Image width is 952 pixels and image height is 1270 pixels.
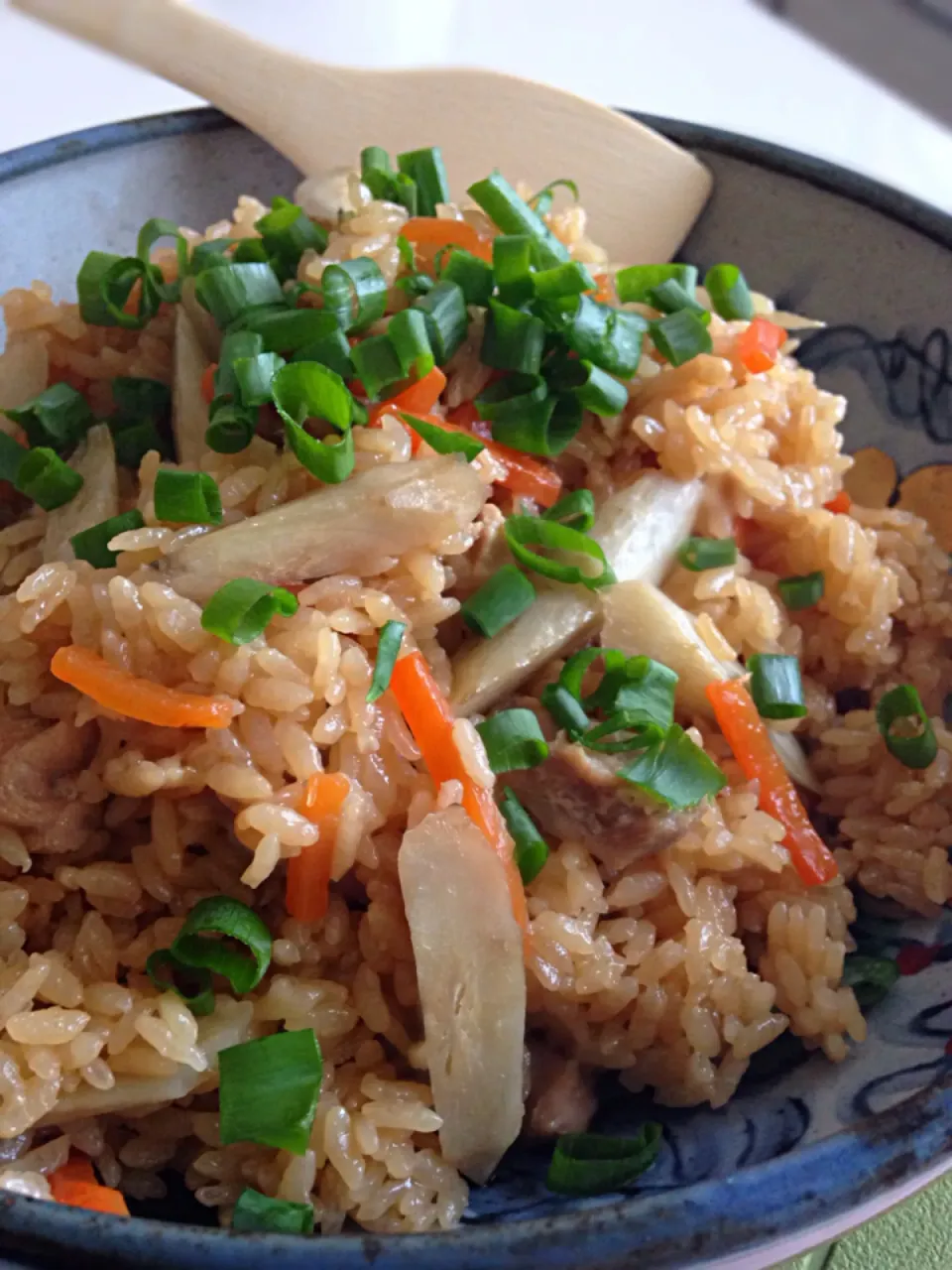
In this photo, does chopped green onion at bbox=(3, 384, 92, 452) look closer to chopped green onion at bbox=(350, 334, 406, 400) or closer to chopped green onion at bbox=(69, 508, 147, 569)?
chopped green onion at bbox=(69, 508, 147, 569)

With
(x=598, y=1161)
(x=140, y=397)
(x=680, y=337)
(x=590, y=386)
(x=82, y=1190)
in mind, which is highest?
(x=680, y=337)

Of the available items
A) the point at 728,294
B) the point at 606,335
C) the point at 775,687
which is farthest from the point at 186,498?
the point at 728,294

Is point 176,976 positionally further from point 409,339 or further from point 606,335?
point 606,335

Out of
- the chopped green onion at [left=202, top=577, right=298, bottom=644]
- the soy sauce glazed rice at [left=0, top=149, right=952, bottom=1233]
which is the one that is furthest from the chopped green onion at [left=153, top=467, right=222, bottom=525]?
the chopped green onion at [left=202, top=577, right=298, bottom=644]

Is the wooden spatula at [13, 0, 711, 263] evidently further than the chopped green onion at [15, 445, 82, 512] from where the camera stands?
Yes

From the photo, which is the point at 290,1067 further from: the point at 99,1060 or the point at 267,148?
the point at 267,148

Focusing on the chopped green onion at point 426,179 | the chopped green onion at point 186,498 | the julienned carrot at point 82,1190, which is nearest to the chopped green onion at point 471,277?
the chopped green onion at point 426,179
